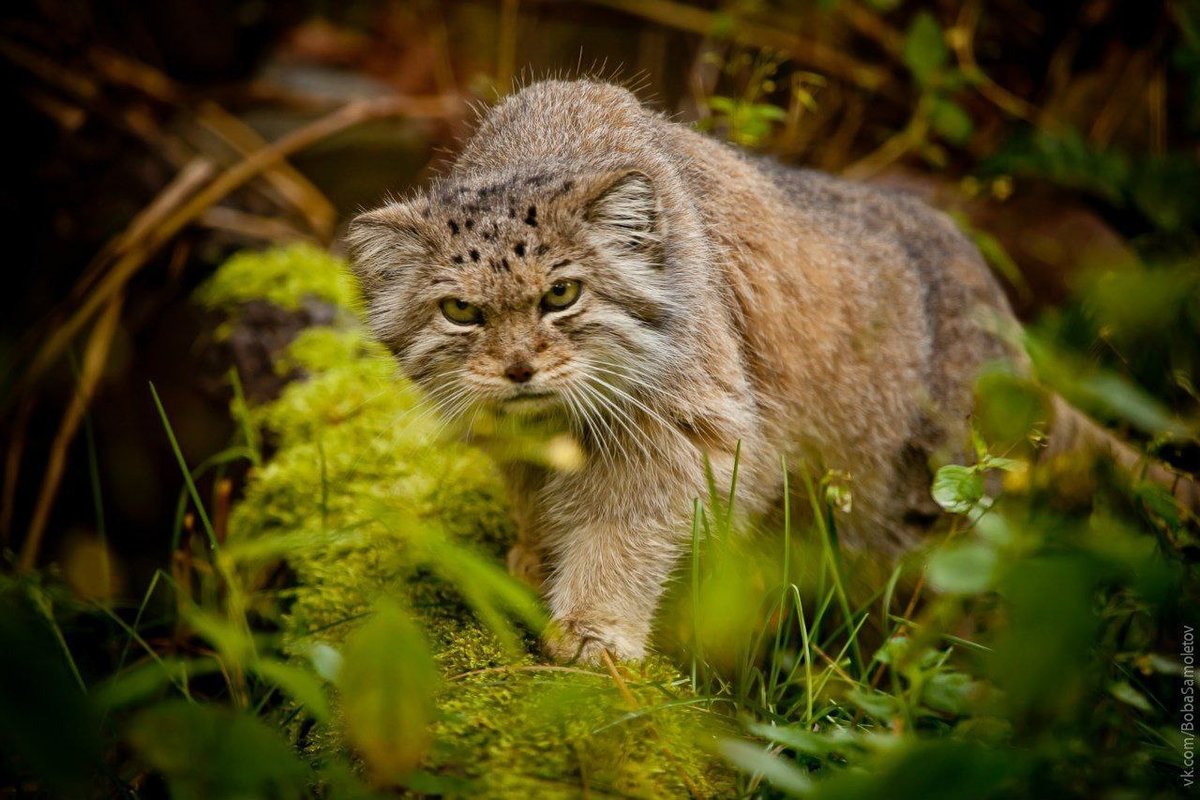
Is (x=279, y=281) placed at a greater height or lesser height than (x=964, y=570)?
lesser

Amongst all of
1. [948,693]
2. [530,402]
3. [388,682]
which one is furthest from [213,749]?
[948,693]

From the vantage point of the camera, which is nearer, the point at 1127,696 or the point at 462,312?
the point at 1127,696

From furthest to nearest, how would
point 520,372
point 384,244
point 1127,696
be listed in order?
point 384,244, point 520,372, point 1127,696

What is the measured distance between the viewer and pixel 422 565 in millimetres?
3928

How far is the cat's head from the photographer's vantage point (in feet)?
11.5

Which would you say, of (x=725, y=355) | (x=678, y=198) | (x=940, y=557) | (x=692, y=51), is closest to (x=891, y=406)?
(x=725, y=355)

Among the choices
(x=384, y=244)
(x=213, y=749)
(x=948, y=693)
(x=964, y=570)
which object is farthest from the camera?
(x=384, y=244)

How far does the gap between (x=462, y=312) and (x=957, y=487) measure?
188cm

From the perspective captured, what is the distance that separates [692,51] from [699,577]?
6.18 m

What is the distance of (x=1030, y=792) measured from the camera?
2221 mm

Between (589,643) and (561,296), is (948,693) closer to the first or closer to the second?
(589,643)

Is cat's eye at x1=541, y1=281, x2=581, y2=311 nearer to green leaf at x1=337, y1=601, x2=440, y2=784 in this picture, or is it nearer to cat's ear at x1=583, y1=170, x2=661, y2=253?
cat's ear at x1=583, y1=170, x2=661, y2=253

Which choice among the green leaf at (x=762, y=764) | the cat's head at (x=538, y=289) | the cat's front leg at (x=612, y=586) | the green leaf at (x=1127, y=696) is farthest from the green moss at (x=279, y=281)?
the green leaf at (x=1127, y=696)

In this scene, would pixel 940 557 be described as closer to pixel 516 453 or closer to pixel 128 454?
pixel 516 453
